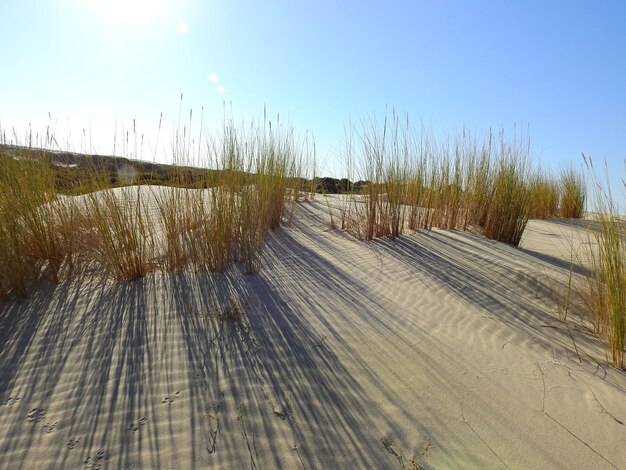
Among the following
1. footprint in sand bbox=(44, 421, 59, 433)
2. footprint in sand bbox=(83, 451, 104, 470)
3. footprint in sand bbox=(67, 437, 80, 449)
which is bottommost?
footprint in sand bbox=(83, 451, 104, 470)

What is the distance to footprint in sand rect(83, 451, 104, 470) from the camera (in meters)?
1.49

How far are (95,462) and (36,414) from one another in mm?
465

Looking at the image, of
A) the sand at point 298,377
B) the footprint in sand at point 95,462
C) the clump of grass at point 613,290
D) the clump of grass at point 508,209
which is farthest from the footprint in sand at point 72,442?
the clump of grass at point 508,209

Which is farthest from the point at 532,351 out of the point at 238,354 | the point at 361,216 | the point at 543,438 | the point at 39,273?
the point at 39,273

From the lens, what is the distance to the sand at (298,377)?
161cm

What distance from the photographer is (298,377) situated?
201 cm

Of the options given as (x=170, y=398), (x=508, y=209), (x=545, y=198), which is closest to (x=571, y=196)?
(x=545, y=198)

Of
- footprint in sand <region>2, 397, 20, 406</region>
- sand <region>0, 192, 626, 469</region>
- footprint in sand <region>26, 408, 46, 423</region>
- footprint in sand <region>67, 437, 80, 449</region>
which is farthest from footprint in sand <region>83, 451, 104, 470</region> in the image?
footprint in sand <region>2, 397, 20, 406</region>

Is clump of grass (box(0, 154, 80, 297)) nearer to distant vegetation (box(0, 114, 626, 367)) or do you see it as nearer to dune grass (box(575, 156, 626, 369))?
distant vegetation (box(0, 114, 626, 367))

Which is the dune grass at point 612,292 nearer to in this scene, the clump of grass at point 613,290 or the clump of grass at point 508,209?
the clump of grass at point 613,290

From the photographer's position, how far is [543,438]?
1.76 metres

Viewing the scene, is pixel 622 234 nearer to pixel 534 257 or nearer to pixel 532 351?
pixel 532 351

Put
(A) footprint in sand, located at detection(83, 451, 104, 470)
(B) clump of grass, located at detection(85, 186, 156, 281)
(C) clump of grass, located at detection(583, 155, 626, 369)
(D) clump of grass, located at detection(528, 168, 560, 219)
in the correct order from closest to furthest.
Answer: (A) footprint in sand, located at detection(83, 451, 104, 470) → (C) clump of grass, located at detection(583, 155, 626, 369) → (B) clump of grass, located at detection(85, 186, 156, 281) → (D) clump of grass, located at detection(528, 168, 560, 219)

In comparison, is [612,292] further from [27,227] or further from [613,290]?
[27,227]
